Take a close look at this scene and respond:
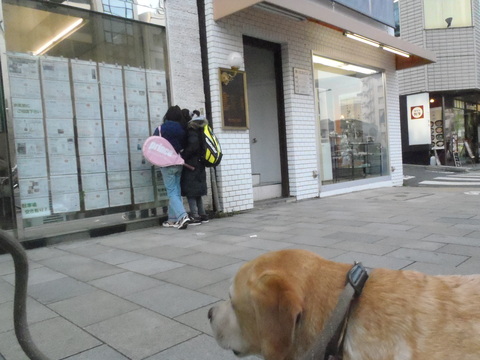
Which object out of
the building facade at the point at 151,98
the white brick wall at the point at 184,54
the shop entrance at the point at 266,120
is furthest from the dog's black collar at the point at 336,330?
the shop entrance at the point at 266,120

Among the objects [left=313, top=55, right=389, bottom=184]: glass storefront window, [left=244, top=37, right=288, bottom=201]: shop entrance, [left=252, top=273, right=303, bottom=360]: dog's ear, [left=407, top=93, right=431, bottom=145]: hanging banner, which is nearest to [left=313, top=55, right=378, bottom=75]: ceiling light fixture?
[left=313, top=55, right=389, bottom=184]: glass storefront window

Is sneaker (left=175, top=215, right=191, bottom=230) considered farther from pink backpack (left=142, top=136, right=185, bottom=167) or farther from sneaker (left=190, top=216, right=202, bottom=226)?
pink backpack (left=142, top=136, right=185, bottom=167)

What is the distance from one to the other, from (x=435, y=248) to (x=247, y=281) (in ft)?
12.6

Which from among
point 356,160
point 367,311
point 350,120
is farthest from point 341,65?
point 367,311

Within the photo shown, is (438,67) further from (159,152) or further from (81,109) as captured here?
(81,109)

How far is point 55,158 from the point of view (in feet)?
19.7

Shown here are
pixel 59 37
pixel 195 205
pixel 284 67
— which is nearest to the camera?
pixel 59 37

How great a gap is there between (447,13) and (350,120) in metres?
12.6

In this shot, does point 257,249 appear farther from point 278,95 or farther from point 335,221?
point 278,95

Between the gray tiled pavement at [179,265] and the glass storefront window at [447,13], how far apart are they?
49.6 feet

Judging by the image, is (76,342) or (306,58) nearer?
(76,342)

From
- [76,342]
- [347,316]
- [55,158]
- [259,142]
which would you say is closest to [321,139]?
[259,142]

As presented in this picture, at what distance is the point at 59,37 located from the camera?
20.0 feet

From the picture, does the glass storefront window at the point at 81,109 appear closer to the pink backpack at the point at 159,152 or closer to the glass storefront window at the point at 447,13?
the pink backpack at the point at 159,152
